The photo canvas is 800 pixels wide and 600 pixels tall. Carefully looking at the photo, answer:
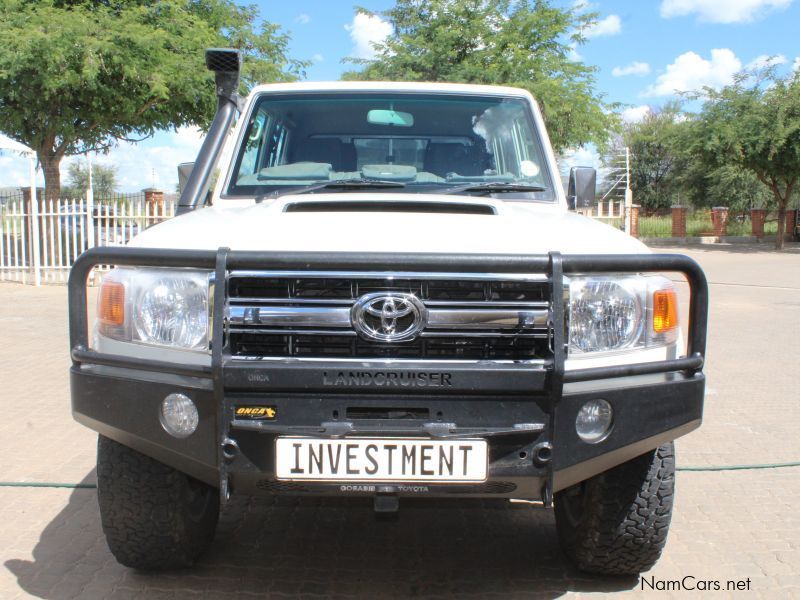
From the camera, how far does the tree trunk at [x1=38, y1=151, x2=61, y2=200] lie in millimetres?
17484

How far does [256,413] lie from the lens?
97.5 inches

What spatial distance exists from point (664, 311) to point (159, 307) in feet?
5.42

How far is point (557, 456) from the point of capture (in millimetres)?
2506

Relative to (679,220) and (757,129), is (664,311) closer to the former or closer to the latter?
(757,129)

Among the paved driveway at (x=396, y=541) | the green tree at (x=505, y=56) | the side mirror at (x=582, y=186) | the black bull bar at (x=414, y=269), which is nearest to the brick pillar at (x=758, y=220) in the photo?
the green tree at (x=505, y=56)

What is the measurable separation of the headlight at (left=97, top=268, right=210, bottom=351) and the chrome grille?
14cm

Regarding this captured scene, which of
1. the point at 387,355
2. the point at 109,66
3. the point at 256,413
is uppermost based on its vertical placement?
the point at 109,66

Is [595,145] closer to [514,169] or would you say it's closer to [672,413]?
[514,169]

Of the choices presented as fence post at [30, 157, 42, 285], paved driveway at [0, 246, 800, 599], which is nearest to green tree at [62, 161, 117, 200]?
fence post at [30, 157, 42, 285]

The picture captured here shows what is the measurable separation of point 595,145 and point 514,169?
19.7m

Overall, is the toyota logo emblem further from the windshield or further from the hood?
the windshield

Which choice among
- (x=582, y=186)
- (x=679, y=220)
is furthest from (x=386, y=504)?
(x=679, y=220)

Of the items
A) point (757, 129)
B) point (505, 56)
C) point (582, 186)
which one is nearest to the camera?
point (582, 186)

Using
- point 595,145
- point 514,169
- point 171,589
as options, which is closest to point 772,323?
point 514,169
